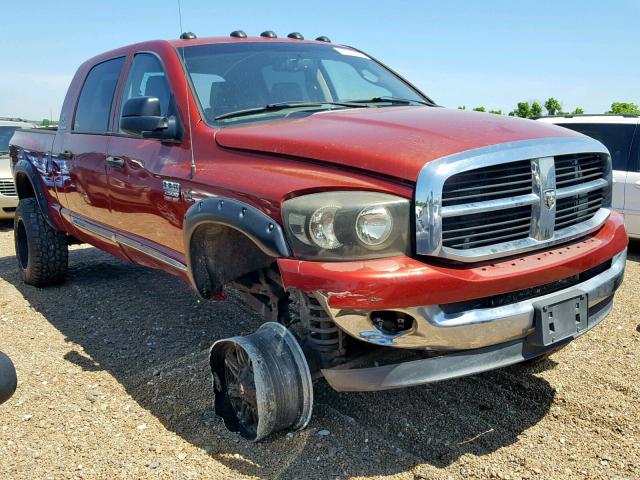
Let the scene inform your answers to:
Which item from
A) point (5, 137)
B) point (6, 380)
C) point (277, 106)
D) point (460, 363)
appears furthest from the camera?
point (5, 137)

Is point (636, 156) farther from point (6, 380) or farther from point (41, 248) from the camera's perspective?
point (6, 380)

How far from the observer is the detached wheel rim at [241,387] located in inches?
115

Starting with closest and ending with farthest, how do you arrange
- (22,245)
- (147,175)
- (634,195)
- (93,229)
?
(147,175), (93,229), (22,245), (634,195)

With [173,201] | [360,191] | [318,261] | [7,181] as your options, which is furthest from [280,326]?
[7,181]

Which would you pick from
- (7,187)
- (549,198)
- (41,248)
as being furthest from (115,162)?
(7,187)

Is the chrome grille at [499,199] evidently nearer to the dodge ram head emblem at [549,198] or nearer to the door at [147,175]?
the dodge ram head emblem at [549,198]

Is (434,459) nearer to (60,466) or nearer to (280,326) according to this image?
(280,326)

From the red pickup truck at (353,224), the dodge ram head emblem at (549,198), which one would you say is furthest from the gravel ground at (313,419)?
the dodge ram head emblem at (549,198)

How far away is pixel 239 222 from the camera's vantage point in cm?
278

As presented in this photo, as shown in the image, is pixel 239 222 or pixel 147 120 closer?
pixel 239 222

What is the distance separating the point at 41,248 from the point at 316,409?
3.43m

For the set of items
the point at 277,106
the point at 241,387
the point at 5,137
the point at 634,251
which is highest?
the point at 277,106

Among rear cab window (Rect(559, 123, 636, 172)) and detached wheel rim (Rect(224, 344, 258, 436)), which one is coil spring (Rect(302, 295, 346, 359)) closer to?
detached wheel rim (Rect(224, 344, 258, 436))

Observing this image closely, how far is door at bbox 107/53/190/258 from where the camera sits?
11.4ft
